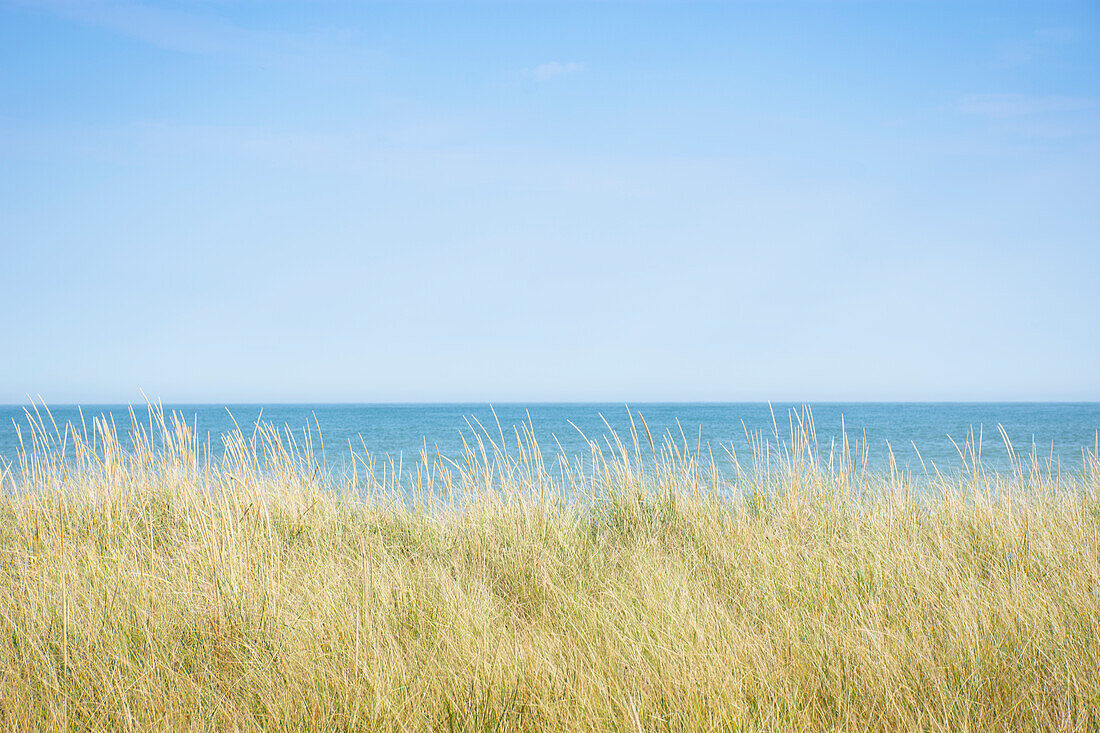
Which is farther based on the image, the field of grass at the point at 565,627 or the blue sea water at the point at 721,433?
the blue sea water at the point at 721,433

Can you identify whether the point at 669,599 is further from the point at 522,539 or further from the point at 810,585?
the point at 522,539

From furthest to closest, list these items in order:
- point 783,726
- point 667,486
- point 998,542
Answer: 1. point 667,486
2. point 998,542
3. point 783,726

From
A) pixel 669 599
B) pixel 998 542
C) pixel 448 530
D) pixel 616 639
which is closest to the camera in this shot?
pixel 616 639

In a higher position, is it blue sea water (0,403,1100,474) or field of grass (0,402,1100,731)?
field of grass (0,402,1100,731)

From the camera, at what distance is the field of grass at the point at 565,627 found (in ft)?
5.48

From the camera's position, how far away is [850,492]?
Answer: 13.9 feet

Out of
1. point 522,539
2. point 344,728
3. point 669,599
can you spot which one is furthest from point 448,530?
point 344,728

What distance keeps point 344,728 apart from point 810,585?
1771 mm

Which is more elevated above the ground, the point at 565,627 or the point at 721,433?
the point at 565,627

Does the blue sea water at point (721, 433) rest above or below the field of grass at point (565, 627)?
below

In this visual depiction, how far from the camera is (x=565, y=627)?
2256 mm

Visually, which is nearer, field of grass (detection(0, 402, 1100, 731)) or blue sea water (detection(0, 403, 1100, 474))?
field of grass (detection(0, 402, 1100, 731))

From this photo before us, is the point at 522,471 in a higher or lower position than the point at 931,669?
higher

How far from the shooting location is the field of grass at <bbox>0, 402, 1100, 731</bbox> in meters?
1.67
